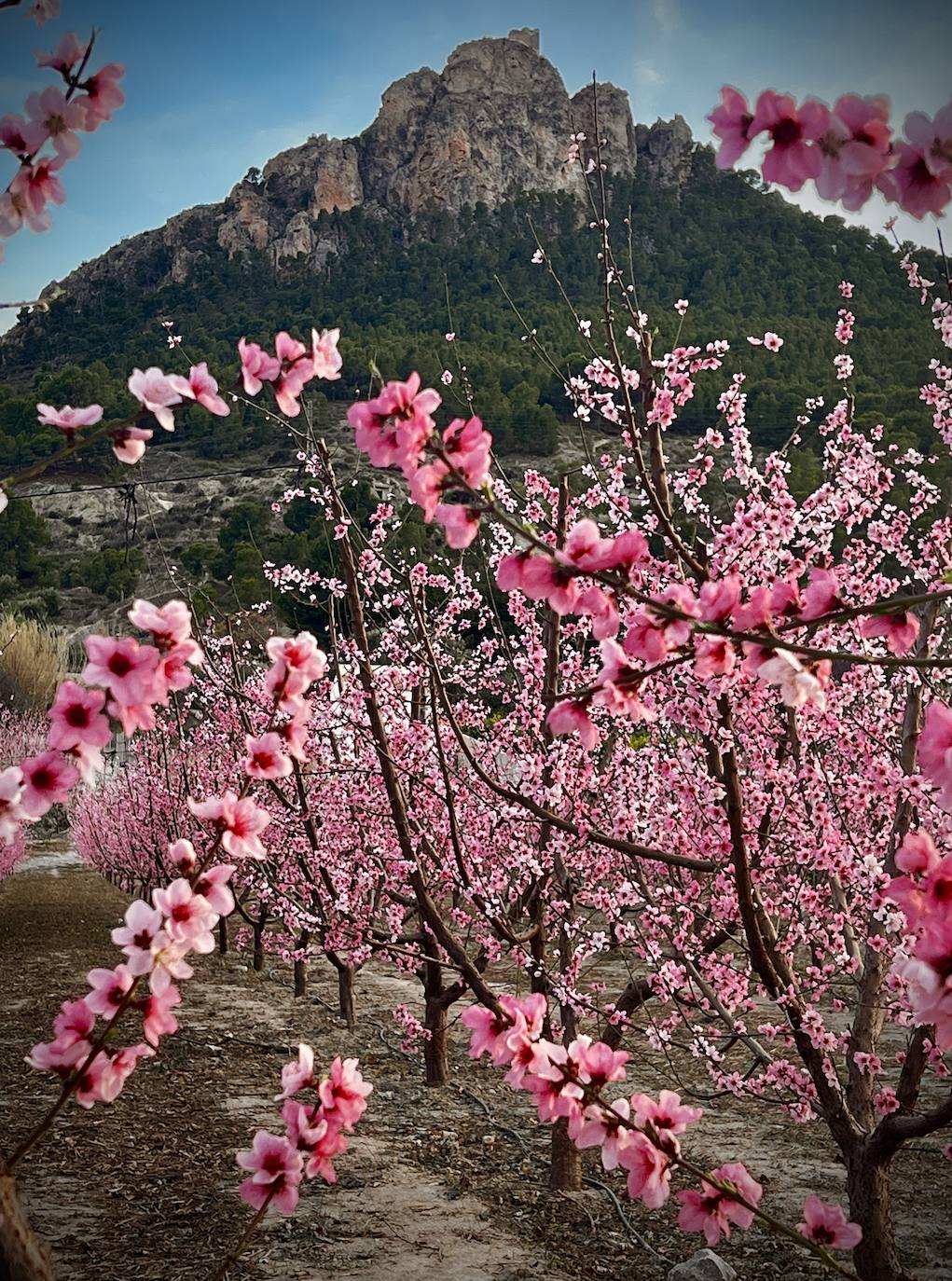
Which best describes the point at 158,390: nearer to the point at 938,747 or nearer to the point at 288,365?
the point at 288,365

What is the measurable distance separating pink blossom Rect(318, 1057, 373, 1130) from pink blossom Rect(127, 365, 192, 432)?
1.12 meters

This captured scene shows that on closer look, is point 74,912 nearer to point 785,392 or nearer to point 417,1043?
point 417,1043

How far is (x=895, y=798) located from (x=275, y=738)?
3415mm

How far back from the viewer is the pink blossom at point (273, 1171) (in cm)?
158

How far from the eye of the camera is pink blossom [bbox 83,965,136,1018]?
60.0 inches

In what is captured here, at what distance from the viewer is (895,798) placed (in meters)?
4.18

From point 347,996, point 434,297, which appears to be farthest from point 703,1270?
point 434,297

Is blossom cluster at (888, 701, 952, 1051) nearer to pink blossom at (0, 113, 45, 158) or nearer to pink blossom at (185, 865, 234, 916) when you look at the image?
pink blossom at (185, 865, 234, 916)

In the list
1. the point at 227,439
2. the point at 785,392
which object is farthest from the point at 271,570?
the point at 227,439

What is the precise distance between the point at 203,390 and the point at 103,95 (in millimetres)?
553

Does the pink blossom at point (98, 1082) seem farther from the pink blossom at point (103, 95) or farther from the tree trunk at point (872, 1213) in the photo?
the tree trunk at point (872, 1213)

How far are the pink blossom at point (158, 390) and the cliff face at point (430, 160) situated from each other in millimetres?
81611

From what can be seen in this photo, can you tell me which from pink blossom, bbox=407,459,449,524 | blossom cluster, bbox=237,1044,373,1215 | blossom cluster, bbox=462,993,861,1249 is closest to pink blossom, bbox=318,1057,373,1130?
blossom cluster, bbox=237,1044,373,1215

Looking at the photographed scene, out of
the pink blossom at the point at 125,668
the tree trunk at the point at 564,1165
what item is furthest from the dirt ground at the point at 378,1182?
the pink blossom at the point at 125,668
